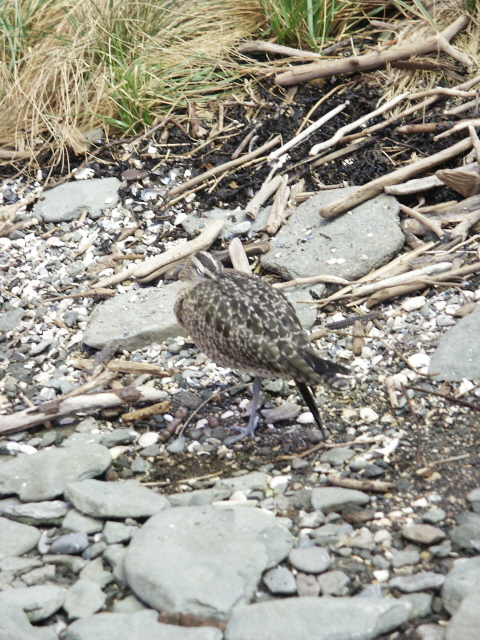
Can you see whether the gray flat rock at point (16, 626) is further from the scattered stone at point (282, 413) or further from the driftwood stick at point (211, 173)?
the driftwood stick at point (211, 173)

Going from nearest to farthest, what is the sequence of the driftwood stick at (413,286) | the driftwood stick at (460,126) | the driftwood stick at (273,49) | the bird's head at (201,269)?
1. the bird's head at (201,269)
2. the driftwood stick at (413,286)
3. the driftwood stick at (460,126)
4. the driftwood stick at (273,49)

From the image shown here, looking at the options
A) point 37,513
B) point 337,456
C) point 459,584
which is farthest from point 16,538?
point 459,584

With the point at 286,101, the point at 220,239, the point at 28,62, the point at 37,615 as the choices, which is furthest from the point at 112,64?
the point at 37,615

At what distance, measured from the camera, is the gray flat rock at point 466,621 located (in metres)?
3.13

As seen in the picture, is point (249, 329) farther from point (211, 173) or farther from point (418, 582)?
point (211, 173)

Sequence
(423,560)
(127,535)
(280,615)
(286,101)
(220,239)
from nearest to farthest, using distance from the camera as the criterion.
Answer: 1. (280,615)
2. (423,560)
3. (127,535)
4. (220,239)
5. (286,101)

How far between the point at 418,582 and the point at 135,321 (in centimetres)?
315

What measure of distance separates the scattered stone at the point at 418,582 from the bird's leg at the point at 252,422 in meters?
1.57

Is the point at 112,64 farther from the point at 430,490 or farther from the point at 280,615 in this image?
the point at 280,615

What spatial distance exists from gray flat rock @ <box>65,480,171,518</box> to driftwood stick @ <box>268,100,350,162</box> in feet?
12.7

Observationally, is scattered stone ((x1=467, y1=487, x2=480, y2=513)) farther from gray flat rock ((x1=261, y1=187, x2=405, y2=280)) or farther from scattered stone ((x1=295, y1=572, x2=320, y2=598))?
gray flat rock ((x1=261, y1=187, x2=405, y2=280))

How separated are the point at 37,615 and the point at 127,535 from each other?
2.09 ft

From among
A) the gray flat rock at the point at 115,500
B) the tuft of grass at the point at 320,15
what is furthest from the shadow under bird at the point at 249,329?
the tuft of grass at the point at 320,15

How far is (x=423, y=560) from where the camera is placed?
3656 millimetres
